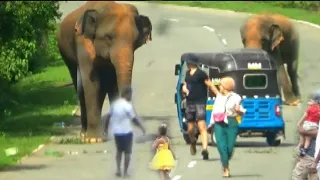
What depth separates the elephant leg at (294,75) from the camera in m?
30.3

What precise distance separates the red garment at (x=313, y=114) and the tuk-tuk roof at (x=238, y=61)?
902 centimetres

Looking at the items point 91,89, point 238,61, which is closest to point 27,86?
point 91,89

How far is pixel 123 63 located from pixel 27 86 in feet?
44.4

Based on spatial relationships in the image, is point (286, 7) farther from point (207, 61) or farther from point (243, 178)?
point (243, 178)

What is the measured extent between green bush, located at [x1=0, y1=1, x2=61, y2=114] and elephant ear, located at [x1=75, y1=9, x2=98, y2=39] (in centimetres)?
285

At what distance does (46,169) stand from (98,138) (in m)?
4.03

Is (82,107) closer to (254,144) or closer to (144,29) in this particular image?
(144,29)

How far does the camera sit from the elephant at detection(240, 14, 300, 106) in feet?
91.9

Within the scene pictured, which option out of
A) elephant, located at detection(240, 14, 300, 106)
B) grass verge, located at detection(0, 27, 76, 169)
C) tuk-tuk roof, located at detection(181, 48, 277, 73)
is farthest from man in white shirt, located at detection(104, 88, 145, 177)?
elephant, located at detection(240, 14, 300, 106)

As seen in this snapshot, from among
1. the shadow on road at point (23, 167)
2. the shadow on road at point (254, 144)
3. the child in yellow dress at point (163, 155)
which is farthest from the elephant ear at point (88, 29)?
the child in yellow dress at point (163, 155)

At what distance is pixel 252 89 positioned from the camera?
2200 centimetres

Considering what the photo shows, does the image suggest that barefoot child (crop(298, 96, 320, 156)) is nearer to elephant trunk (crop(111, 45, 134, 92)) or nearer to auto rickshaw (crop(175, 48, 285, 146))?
auto rickshaw (crop(175, 48, 285, 146))

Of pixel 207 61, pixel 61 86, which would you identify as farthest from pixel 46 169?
pixel 61 86

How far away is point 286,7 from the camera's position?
27547mm
